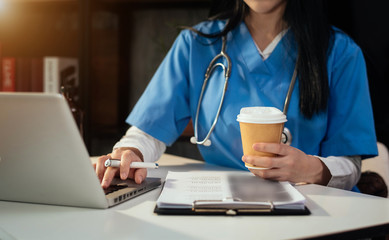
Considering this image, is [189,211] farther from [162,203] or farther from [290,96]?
[290,96]

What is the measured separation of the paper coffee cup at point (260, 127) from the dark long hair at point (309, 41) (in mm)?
311

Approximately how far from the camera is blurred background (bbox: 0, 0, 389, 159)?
1.86 meters

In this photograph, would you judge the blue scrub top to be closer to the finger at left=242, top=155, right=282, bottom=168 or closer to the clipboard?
the finger at left=242, top=155, right=282, bottom=168

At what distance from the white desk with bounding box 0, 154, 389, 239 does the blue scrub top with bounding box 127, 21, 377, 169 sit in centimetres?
41

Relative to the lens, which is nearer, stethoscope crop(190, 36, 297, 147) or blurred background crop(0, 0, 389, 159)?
stethoscope crop(190, 36, 297, 147)

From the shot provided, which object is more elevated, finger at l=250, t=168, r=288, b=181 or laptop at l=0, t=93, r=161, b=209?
laptop at l=0, t=93, r=161, b=209

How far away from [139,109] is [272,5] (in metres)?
0.46

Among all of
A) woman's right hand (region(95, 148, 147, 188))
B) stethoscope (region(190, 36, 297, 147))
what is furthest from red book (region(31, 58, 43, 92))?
woman's right hand (region(95, 148, 147, 188))

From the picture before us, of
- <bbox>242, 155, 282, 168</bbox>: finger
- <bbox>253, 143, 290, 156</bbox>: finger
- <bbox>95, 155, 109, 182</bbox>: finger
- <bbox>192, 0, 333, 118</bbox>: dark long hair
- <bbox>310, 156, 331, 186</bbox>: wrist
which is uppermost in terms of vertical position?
<bbox>192, 0, 333, 118</bbox>: dark long hair

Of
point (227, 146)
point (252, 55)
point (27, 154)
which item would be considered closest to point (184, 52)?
point (252, 55)

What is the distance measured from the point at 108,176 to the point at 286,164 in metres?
0.35

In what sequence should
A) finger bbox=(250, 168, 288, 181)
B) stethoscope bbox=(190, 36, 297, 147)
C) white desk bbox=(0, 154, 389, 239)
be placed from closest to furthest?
white desk bbox=(0, 154, 389, 239) < finger bbox=(250, 168, 288, 181) < stethoscope bbox=(190, 36, 297, 147)

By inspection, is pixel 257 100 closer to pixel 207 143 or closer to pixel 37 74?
pixel 207 143

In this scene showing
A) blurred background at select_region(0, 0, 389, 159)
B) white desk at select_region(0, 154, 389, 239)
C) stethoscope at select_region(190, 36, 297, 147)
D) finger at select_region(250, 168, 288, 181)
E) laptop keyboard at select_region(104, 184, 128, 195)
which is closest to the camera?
white desk at select_region(0, 154, 389, 239)
